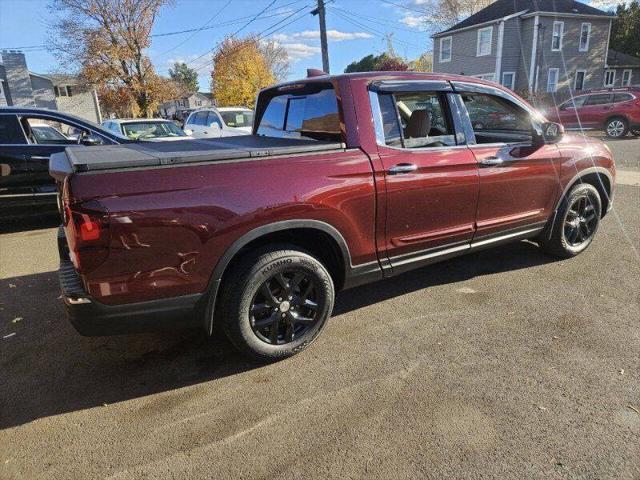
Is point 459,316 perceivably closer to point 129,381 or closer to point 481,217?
point 481,217

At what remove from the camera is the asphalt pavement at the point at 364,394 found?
85.4 inches

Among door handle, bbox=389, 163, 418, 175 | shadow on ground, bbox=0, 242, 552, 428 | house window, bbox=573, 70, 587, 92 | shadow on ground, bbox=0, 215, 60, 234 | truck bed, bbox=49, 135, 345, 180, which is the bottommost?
shadow on ground, bbox=0, 242, 552, 428

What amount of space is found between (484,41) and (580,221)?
100ft

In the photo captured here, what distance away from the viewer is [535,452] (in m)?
2.18

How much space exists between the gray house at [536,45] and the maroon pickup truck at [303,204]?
90.9 feet

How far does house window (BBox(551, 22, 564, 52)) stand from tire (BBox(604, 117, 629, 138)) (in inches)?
666

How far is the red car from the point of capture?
1543cm

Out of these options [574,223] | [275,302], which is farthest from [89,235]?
[574,223]

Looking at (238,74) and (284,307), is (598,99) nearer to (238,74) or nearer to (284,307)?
(284,307)

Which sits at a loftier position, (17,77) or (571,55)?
(17,77)

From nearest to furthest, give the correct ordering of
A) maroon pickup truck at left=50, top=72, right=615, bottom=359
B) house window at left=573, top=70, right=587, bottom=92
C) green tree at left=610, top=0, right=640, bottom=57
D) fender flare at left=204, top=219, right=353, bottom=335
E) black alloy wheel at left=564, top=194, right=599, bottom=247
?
Result: maroon pickup truck at left=50, top=72, right=615, bottom=359 → fender flare at left=204, top=219, right=353, bottom=335 → black alloy wheel at left=564, top=194, right=599, bottom=247 → house window at left=573, top=70, right=587, bottom=92 → green tree at left=610, top=0, right=640, bottom=57

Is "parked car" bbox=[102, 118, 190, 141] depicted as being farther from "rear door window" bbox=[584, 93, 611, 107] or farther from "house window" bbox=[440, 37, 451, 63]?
"house window" bbox=[440, 37, 451, 63]

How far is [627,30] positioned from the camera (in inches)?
1549

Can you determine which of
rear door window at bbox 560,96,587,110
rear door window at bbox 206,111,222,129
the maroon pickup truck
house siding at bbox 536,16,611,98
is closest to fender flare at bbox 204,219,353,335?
the maroon pickup truck
